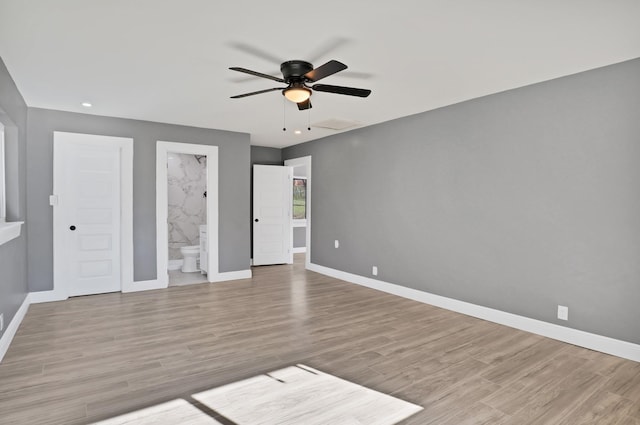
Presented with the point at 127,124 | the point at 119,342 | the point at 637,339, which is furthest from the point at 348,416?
the point at 127,124

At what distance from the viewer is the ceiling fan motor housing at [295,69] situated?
9.77 feet

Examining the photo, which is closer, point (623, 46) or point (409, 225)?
point (623, 46)

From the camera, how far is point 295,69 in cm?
300

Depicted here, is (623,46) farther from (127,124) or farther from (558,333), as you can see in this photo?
(127,124)

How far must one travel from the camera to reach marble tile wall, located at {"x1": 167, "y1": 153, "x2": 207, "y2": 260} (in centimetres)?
744

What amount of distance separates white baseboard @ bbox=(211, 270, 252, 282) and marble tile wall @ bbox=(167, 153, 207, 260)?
1901 millimetres

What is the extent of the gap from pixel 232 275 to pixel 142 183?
81.1 inches

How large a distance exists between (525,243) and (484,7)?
245 cm

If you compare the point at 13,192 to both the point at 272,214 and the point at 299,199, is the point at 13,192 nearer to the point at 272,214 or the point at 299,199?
the point at 272,214

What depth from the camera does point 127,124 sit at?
518 centimetres

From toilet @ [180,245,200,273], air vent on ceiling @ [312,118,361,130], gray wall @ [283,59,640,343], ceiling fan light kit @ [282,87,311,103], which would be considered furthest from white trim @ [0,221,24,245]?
gray wall @ [283,59,640,343]

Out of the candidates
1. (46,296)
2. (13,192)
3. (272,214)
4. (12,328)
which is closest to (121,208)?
(13,192)

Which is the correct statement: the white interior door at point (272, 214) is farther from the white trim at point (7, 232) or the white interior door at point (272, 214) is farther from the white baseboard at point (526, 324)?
the white trim at point (7, 232)

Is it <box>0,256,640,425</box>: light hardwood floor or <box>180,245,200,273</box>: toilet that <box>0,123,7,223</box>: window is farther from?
<box>180,245,200,273</box>: toilet
